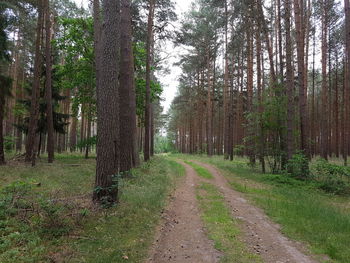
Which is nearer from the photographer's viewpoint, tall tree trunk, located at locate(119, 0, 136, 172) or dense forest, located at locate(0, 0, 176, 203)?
dense forest, located at locate(0, 0, 176, 203)

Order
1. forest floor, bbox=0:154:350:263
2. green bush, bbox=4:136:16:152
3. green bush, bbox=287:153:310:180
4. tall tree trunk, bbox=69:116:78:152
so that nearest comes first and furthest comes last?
forest floor, bbox=0:154:350:263
green bush, bbox=287:153:310:180
green bush, bbox=4:136:16:152
tall tree trunk, bbox=69:116:78:152

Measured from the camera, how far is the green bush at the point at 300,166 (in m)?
11.6

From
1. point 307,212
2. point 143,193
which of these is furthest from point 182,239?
point 307,212

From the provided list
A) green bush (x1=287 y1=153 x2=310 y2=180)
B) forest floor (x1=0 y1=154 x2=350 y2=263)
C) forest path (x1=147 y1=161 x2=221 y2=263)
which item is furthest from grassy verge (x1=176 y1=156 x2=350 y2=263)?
forest path (x1=147 y1=161 x2=221 y2=263)

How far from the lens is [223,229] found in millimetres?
5453

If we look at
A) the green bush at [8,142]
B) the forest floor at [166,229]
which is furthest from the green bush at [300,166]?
the green bush at [8,142]

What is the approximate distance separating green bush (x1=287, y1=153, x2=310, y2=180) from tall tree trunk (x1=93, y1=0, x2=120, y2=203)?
895 centimetres

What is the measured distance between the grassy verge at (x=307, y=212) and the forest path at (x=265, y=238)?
0.28 meters

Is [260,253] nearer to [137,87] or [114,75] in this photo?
[114,75]

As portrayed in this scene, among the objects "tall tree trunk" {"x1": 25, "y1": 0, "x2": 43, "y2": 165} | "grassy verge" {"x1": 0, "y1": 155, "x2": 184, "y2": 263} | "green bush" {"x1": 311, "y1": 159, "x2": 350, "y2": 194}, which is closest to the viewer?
"grassy verge" {"x1": 0, "y1": 155, "x2": 184, "y2": 263}

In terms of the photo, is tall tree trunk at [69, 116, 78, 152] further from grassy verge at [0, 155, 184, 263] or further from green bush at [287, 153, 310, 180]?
green bush at [287, 153, 310, 180]

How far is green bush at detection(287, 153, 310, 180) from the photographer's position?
38.1ft

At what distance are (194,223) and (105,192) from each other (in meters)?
2.38

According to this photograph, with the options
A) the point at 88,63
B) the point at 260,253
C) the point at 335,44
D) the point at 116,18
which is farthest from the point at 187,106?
the point at 260,253
